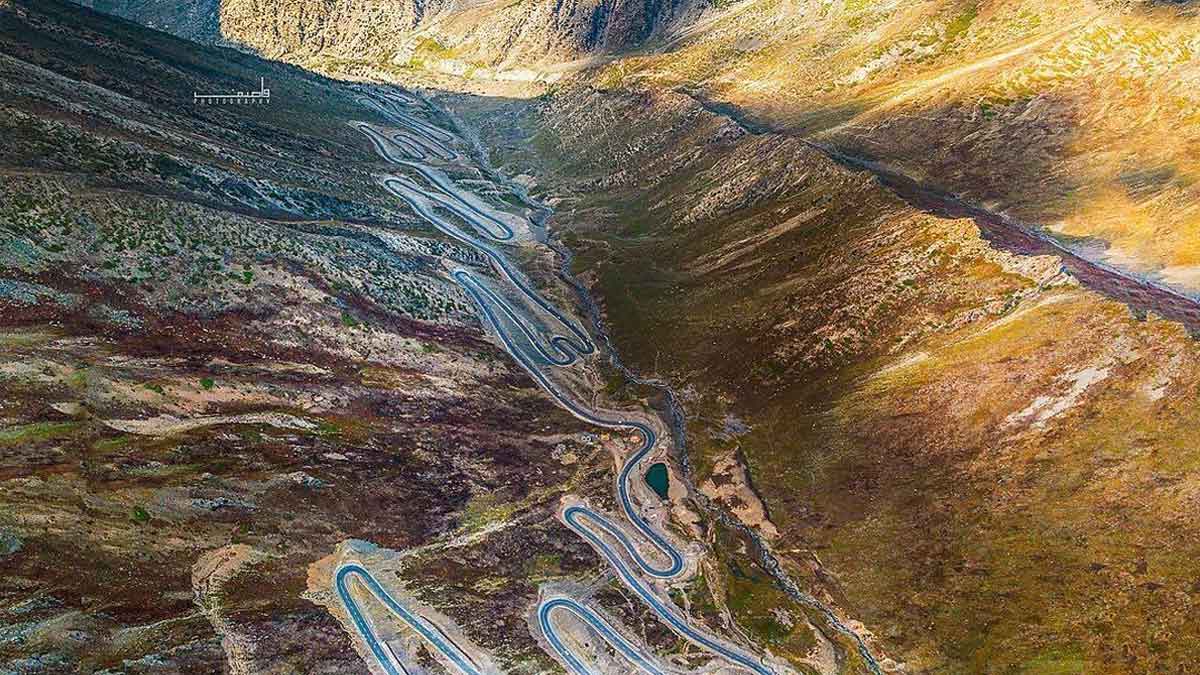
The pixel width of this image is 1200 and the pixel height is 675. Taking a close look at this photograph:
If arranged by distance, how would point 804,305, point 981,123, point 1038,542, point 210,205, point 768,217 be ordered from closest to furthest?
point 1038,542
point 210,205
point 804,305
point 768,217
point 981,123

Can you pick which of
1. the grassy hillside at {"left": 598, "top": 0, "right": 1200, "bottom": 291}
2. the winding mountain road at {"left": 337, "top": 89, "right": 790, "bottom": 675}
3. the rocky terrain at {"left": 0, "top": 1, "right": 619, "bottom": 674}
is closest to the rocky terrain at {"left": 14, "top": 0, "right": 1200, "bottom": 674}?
the rocky terrain at {"left": 0, "top": 1, "right": 619, "bottom": 674}

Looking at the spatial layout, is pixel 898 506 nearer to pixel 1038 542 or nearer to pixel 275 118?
pixel 1038 542

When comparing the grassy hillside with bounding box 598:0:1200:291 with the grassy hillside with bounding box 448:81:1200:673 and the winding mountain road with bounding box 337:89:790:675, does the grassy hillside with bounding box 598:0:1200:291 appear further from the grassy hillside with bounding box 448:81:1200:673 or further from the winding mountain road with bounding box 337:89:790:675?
the winding mountain road with bounding box 337:89:790:675

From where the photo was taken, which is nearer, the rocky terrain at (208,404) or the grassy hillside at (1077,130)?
the rocky terrain at (208,404)

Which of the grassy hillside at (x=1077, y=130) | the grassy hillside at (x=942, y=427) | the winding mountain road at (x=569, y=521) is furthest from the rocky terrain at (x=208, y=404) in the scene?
the grassy hillside at (x=1077, y=130)

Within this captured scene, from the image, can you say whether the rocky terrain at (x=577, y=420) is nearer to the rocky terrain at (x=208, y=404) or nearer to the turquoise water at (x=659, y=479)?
the rocky terrain at (x=208, y=404)

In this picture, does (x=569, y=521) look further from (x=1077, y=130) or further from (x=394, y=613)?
(x=1077, y=130)

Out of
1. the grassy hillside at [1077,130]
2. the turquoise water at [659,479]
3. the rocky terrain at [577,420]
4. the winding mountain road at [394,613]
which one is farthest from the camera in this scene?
the grassy hillside at [1077,130]

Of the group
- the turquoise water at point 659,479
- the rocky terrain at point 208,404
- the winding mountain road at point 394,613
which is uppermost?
the rocky terrain at point 208,404

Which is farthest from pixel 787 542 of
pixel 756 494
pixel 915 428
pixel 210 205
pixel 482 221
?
pixel 482 221

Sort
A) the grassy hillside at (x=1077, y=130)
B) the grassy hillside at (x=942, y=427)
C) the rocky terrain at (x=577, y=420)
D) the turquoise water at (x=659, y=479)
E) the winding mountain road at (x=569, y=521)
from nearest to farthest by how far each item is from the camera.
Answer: the rocky terrain at (x=577, y=420) < the grassy hillside at (x=942, y=427) < the winding mountain road at (x=569, y=521) < the turquoise water at (x=659, y=479) < the grassy hillside at (x=1077, y=130)

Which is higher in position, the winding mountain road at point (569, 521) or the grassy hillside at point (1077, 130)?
the grassy hillside at point (1077, 130)
